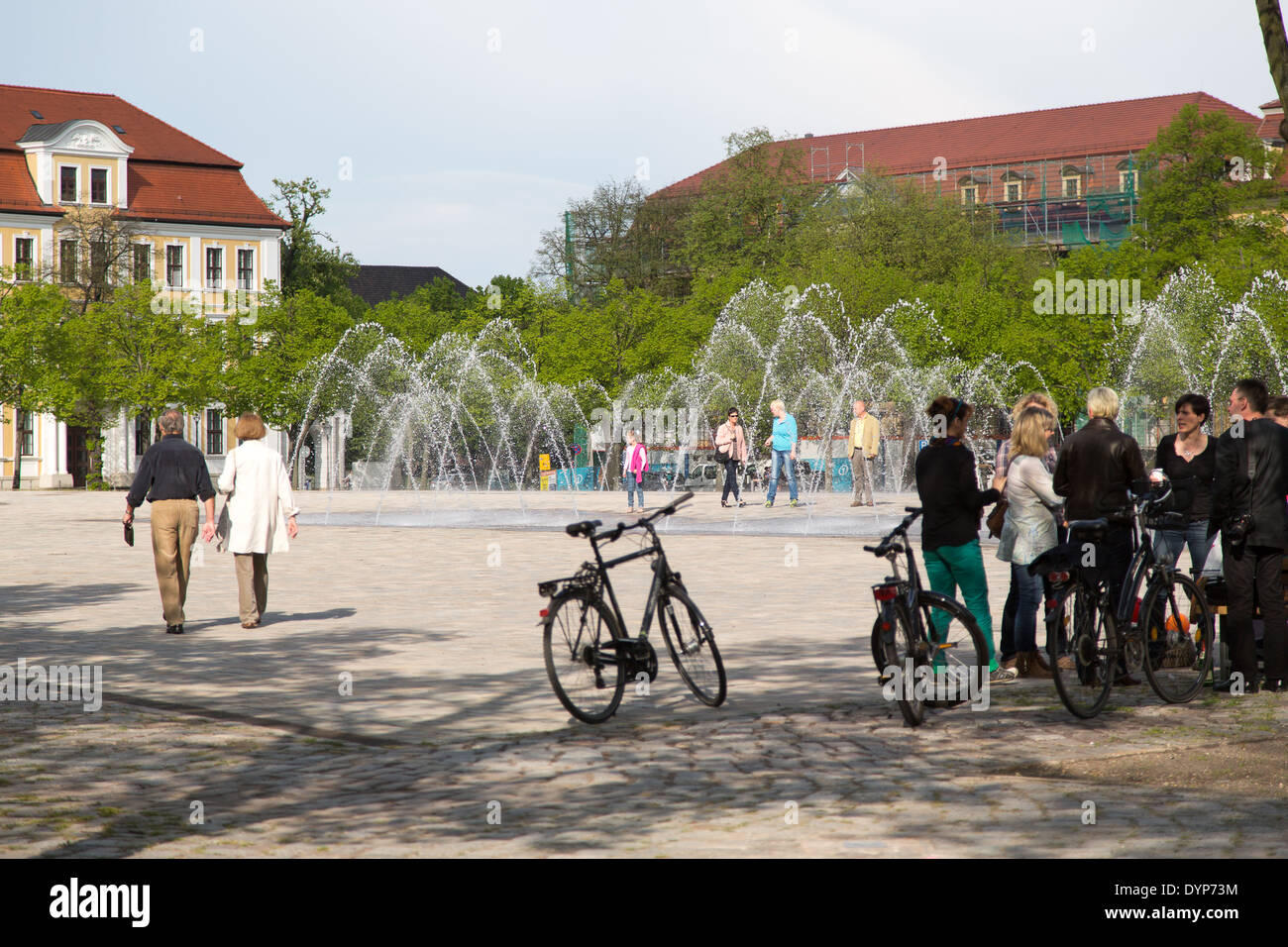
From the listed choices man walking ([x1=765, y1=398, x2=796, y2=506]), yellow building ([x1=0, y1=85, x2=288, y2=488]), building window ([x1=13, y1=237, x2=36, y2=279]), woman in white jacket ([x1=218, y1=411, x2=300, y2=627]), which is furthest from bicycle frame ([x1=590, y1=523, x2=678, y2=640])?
building window ([x1=13, y1=237, x2=36, y2=279])

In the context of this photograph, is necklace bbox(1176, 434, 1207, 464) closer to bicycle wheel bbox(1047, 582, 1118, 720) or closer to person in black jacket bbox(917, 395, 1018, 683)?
person in black jacket bbox(917, 395, 1018, 683)

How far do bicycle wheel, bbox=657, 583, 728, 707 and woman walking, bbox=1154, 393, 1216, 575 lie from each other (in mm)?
3488

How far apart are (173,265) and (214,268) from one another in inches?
77.8

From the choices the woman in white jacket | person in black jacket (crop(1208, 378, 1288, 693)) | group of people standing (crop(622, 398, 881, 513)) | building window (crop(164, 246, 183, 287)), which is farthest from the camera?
building window (crop(164, 246, 183, 287))

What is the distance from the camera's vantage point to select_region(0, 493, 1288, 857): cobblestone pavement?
5676 millimetres

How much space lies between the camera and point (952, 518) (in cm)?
924

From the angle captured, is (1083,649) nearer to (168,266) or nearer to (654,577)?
(654,577)

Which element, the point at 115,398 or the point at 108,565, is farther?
the point at 115,398

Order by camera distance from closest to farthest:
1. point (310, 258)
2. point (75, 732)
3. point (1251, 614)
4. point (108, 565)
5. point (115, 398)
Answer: point (75, 732)
point (1251, 614)
point (108, 565)
point (115, 398)
point (310, 258)

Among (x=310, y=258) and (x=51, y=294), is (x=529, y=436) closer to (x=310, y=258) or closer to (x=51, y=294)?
(x=51, y=294)

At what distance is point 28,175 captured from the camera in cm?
6744

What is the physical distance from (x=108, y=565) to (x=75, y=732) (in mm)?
11306

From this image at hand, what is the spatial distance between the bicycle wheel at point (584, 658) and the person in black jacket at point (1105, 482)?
3038 millimetres
